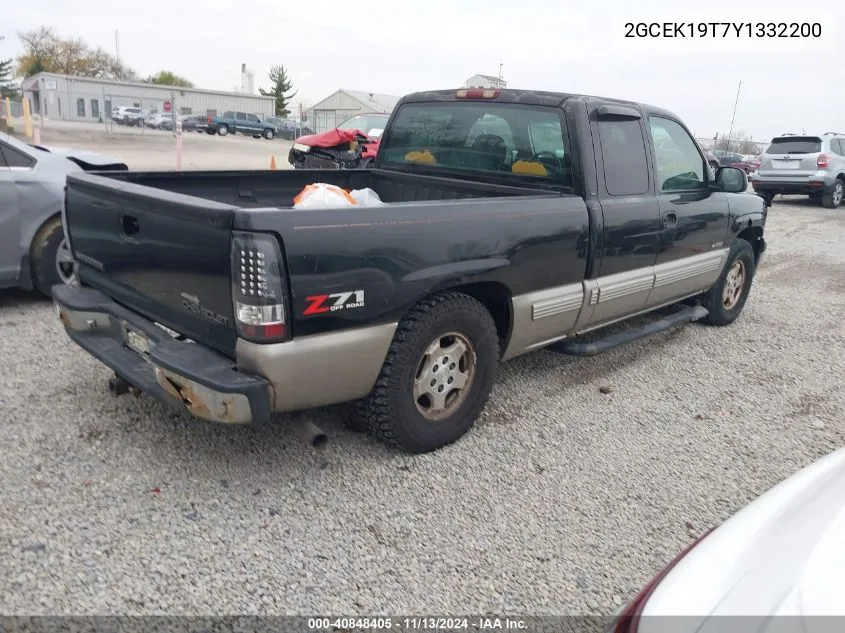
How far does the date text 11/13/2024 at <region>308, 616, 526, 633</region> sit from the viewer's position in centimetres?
239

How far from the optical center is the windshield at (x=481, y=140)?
4.16 meters

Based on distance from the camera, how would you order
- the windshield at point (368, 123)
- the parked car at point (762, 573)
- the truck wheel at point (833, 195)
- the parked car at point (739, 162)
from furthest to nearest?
the parked car at point (739, 162) < the truck wheel at point (833, 195) < the windshield at point (368, 123) < the parked car at point (762, 573)

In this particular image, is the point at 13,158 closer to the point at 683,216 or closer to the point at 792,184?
the point at 683,216

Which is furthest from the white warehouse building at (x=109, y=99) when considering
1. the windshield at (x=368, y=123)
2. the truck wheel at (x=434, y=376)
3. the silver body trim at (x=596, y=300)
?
the truck wheel at (x=434, y=376)

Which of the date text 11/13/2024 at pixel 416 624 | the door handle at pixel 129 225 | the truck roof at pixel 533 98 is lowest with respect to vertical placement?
the date text 11/13/2024 at pixel 416 624

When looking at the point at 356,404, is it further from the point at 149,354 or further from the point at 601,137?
the point at 601,137

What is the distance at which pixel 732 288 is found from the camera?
609cm

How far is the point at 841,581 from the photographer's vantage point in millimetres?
1446

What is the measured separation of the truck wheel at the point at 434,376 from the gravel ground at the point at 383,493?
0.17m

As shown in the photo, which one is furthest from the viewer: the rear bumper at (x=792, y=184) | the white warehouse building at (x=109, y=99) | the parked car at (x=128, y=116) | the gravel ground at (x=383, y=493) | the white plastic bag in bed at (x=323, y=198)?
the white warehouse building at (x=109, y=99)

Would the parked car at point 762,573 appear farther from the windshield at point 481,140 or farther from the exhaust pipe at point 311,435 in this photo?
the windshield at point 481,140

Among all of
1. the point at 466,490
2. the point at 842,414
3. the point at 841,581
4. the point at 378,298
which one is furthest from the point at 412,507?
the point at 842,414

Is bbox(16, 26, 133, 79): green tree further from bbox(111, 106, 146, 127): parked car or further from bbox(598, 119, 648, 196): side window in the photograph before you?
bbox(598, 119, 648, 196): side window

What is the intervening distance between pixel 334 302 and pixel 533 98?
217 centimetres
